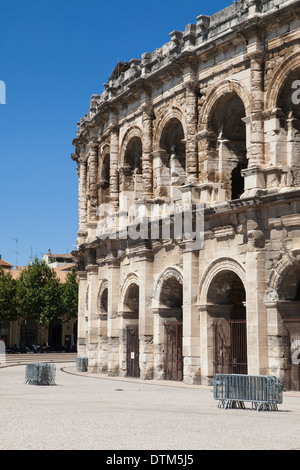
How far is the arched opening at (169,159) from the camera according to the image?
21.9m

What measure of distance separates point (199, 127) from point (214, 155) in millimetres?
974

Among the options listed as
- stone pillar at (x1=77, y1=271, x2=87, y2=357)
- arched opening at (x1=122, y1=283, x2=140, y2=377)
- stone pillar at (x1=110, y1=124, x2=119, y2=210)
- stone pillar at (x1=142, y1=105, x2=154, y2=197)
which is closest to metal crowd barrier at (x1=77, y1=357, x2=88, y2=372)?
stone pillar at (x1=77, y1=271, x2=87, y2=357)

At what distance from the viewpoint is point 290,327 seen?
54.7 feet

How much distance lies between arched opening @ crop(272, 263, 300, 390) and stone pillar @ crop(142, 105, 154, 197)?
709 centimetres

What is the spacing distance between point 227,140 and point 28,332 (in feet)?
137

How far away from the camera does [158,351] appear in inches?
834

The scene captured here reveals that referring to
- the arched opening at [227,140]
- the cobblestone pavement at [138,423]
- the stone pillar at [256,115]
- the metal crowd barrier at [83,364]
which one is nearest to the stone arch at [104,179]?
the metal crowd barrier at [83,364]

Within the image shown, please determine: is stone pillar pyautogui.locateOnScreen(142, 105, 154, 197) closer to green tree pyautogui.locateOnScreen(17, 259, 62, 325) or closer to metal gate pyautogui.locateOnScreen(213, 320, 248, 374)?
metal gate pyautogui.locateOnScreen(213, 320, 248, 374)

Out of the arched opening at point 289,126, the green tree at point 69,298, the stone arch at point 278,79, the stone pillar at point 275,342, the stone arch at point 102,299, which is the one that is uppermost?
the stone arch at point 278,79

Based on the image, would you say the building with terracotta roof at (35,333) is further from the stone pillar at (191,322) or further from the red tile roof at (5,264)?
the stone pillar at (191,322)

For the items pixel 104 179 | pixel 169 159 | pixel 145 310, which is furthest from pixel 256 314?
pixel 104 179

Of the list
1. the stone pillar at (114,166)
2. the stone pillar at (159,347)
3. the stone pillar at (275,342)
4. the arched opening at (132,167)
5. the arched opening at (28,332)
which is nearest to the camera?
the stone pillar at (275,342)

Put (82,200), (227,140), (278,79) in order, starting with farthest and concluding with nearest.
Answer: (82,200) → (227,140) → (278,79)

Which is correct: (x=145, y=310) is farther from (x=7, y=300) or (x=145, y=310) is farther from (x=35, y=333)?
(x=35, y=333)
